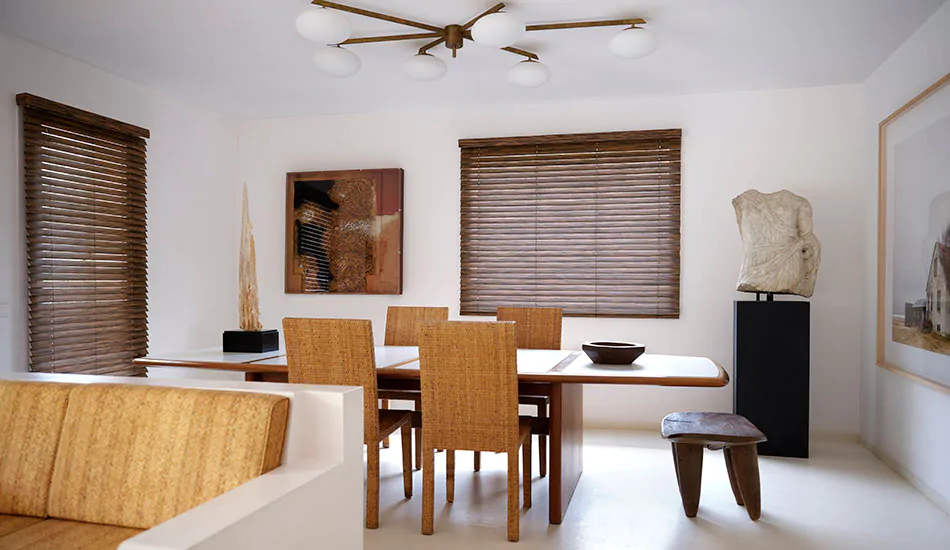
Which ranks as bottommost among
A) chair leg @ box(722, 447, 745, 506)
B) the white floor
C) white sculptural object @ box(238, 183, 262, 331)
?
the white floor

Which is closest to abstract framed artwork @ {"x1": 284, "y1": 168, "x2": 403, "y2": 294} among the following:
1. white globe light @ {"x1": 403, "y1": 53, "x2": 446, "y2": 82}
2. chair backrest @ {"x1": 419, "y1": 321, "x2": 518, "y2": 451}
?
white globe light @ {"x1": 403, "y1": 53, "x2": 446, "y2": 82}

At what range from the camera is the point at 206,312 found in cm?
529

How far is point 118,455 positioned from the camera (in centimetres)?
179

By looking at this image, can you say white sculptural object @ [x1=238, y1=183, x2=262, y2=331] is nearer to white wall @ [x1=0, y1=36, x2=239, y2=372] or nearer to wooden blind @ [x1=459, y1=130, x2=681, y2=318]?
white wall @ [x1=0, y1=36, x2=239, y2=372]

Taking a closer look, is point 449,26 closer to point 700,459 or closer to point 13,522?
point 700,459

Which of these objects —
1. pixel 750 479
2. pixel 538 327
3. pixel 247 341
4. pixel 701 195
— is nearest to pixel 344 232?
pixel 247 341

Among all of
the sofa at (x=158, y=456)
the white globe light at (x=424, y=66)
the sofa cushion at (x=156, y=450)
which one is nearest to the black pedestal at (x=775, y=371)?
the white globe light at (x=424, y=66)

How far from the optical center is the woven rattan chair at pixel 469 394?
9.04ft

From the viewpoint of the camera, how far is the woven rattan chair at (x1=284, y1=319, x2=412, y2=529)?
9.43ft

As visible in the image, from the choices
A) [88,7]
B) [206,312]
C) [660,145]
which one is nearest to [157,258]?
[206,312]

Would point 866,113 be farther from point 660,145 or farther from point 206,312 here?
point 206,312

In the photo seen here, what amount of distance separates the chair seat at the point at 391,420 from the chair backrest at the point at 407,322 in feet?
3.10

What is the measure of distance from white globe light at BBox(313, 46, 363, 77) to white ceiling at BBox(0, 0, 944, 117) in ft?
0.64

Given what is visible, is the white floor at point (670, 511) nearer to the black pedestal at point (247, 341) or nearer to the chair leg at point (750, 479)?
the chair leg at point (750, 479)
